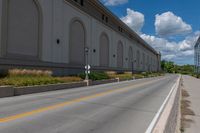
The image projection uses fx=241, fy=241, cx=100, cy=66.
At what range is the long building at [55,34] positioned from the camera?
73.3 feet

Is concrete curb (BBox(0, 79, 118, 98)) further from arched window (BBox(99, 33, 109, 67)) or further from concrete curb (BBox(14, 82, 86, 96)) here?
arched window (BBox(99, 33, 109, 67))

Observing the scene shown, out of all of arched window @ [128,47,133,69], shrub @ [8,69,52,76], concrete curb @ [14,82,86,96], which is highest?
arched window @ [128,47,133,69]

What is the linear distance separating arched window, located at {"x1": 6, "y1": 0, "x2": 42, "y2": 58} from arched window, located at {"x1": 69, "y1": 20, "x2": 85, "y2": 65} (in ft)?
27.3

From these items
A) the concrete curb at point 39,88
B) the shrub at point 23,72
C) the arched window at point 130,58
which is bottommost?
the concrete curb at point 39,88

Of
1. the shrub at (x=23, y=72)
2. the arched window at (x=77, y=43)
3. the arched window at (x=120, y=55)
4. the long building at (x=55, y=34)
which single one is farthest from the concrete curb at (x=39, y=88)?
the arched window at (x=120, y=55)

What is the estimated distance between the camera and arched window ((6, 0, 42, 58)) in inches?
876

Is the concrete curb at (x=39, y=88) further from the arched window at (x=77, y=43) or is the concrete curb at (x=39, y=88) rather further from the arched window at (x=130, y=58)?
the arched window at (x=130, y=58)

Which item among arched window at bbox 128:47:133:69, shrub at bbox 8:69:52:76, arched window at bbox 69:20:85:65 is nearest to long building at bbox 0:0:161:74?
arched window at bbox 69:20:85:65

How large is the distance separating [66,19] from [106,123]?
2633cm

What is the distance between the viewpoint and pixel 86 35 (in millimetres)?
39031

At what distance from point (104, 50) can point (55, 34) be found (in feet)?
66.8

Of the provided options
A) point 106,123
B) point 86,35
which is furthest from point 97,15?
point 106,123

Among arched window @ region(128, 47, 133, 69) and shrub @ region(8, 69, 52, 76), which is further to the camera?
arched window @ region(128, 47, 133, 69)

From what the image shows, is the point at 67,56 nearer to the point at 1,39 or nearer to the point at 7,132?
the point at 1,39
